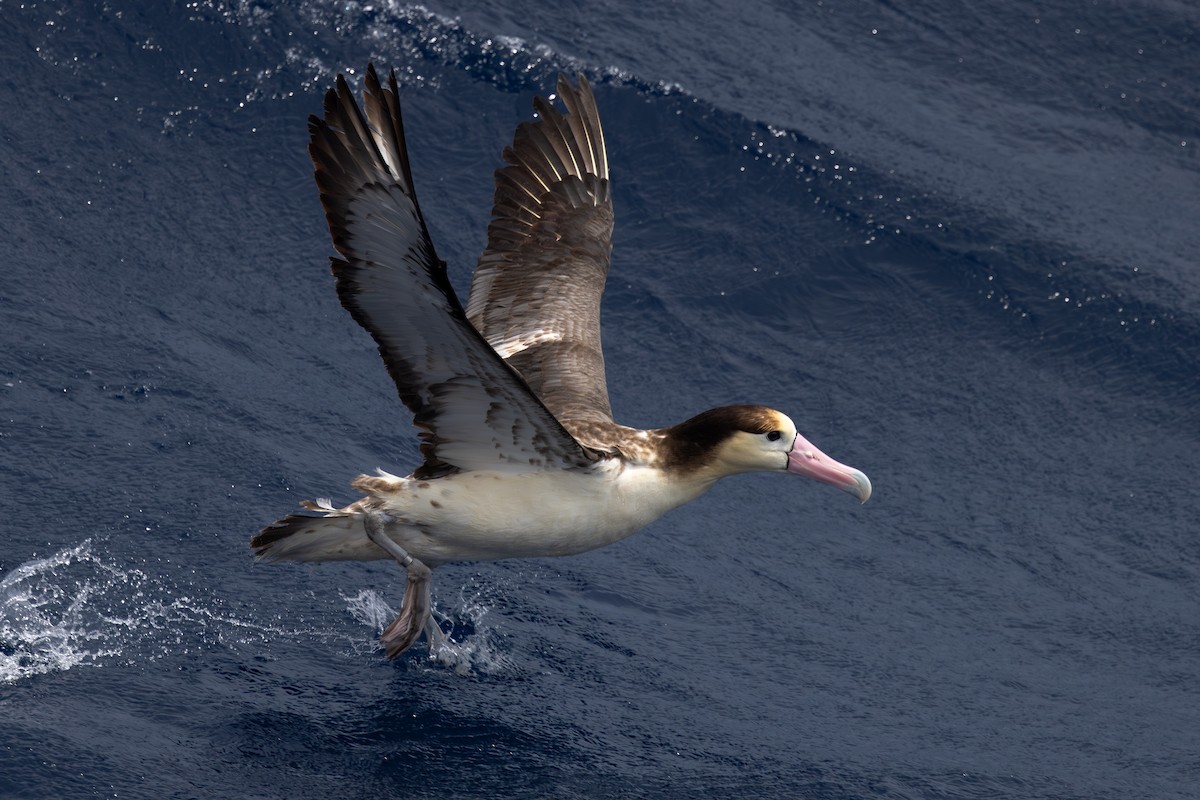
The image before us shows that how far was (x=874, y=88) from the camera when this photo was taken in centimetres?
1677

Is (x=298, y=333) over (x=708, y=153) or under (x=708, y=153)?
under

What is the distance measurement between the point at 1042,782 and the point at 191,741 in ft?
16.5

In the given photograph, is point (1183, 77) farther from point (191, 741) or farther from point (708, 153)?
point (191, 741)

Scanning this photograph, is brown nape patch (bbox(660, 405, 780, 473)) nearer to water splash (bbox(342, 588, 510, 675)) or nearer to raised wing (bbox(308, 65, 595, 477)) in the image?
raised wing (bbox(308, 65, 595, 477))

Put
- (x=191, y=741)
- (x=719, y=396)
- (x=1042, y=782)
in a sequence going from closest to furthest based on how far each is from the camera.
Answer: (x=191, y=741)
(x=1042, y=782)
(x=719, y=396)

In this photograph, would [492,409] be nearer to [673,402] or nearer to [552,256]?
[552,256]

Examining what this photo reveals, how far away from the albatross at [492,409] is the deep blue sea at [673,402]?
0.91 m

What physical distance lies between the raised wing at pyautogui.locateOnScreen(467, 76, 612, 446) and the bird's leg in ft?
4.93

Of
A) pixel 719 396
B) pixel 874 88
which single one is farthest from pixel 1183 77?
pixel 719 396

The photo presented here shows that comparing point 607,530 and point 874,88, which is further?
point 874,88

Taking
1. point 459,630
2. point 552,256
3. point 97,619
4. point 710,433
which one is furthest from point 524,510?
point 552,256

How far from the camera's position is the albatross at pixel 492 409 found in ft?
23.2

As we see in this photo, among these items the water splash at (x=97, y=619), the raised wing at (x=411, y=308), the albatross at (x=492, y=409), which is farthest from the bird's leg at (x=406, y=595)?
the water splash at (x=97, y=619)

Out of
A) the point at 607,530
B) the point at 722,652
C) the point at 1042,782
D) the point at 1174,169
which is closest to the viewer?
the point at 607,530
